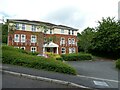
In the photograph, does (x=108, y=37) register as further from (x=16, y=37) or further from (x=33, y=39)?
(x=16, y=37)

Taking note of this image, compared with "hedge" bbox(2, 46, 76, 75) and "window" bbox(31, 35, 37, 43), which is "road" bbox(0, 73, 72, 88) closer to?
"hedge" bbox(2, 46, 76, 75)

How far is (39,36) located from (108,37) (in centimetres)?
1412

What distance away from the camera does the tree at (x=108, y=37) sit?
143ft

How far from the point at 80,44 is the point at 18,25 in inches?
729

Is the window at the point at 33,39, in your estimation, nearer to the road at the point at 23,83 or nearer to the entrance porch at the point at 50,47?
the entrance porch at the point at 50,47

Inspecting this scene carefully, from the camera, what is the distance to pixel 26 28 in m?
44.7

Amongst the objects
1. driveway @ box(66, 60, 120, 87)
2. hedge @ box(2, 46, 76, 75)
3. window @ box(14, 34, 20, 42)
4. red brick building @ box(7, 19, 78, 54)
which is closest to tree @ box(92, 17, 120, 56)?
red brick building @ box(7, 19, 78, 54)

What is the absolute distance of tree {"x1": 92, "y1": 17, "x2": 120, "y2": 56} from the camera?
1713 inches

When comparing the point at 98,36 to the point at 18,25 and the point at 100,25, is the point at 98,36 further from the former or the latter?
the point at 18,25

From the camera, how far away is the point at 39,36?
4509cm

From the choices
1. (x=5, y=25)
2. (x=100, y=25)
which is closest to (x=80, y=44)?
(x=100, y=25)

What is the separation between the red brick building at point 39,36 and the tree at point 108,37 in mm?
7609

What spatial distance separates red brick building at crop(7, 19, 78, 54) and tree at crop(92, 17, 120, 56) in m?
7.61

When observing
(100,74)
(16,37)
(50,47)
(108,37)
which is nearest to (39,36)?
(16,37)
